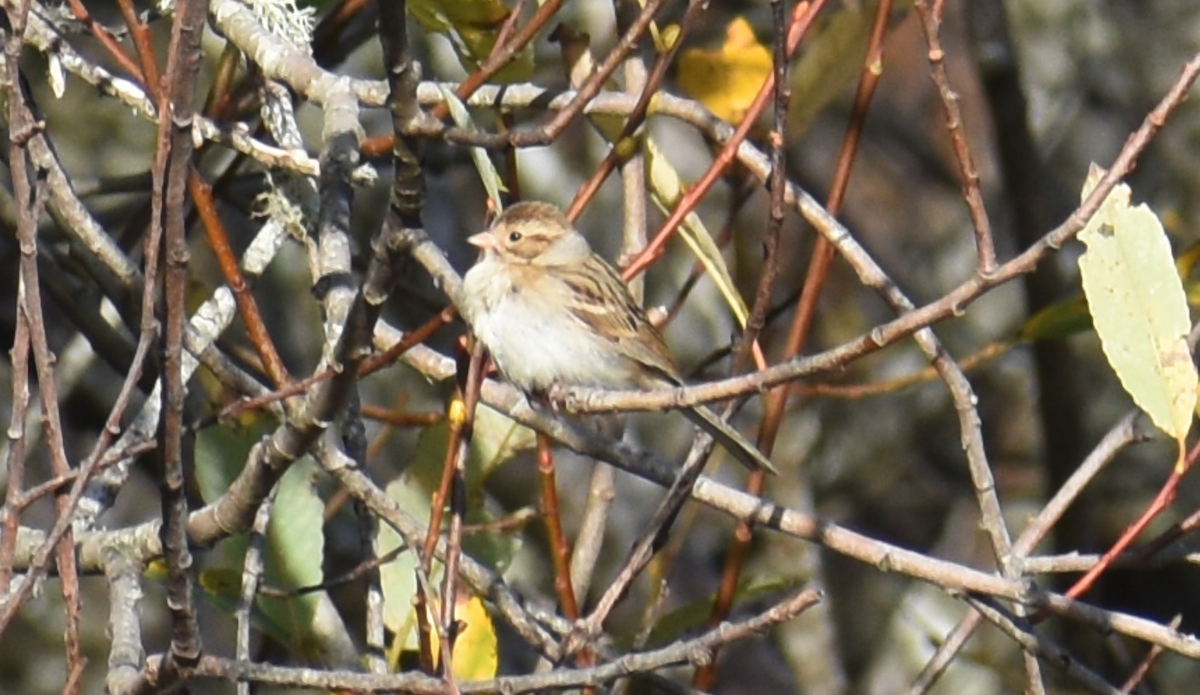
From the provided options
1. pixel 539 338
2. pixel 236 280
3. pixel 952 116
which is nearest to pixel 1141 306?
pixel 952 116

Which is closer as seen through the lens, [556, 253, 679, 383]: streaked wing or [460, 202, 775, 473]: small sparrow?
[460, 202, 775, 473]: small sparrow

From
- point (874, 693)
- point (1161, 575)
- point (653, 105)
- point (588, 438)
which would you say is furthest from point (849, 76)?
point (874, 693)

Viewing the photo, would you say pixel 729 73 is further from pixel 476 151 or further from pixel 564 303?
pixel 476 151

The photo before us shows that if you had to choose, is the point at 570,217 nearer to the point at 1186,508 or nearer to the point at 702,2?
the point at 702,2

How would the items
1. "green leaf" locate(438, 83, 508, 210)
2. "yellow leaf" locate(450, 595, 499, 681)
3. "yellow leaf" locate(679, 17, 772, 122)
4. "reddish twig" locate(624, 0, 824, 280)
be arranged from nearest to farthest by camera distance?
"green leaf" locate(438, 83, 508, 210) < "reddish twig" locate(624, 0, 824, 280) < "yellow leaf" locate(450, 595, 499, 681) < "yellow leaf" locate(679, 17, 772, 122)

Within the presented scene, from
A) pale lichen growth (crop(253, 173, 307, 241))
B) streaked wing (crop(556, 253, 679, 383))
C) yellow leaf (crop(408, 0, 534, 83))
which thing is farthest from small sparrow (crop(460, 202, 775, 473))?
yellow leaf (crop(408, 0, 534, 83))

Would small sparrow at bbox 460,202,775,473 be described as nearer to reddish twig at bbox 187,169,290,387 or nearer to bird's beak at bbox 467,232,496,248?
bird's beak at bbox 467,232,496,248
